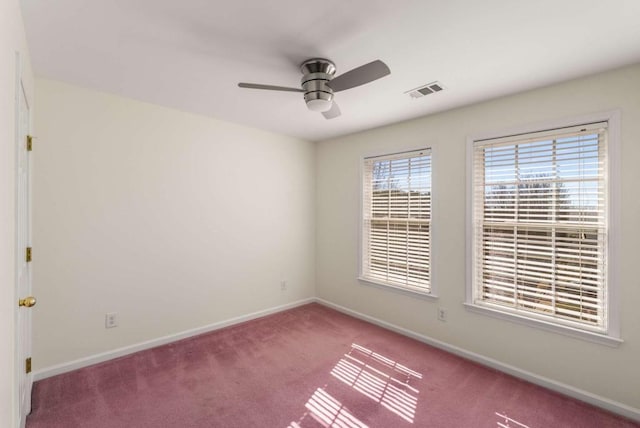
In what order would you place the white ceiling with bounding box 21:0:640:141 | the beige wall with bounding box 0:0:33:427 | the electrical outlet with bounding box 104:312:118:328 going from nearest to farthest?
the beige wall with bounding box 0:0:33:427
the white ceiling with bounding box 21:0:640:141
the electrical outlet with bounding box 104:312:118:328

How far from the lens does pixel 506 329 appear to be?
8.55ft

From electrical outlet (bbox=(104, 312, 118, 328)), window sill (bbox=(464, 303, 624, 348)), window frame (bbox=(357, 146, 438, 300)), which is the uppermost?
window frame (bbox=(357, 146, 438, 300))

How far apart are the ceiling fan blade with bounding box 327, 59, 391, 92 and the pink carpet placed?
7.38ft

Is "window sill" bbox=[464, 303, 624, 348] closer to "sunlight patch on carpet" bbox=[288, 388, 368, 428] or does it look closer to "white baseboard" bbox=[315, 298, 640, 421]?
"white baseboard" bbox=[315, 298, 640, 421]

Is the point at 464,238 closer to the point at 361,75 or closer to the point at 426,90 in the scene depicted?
the point at 426,90

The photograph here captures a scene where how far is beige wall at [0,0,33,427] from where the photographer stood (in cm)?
121

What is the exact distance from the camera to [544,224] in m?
2.44

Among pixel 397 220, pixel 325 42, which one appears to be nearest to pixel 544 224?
pixel 397 220

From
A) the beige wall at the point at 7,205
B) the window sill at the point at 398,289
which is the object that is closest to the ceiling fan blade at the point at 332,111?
the beige wall at the point at 7,205

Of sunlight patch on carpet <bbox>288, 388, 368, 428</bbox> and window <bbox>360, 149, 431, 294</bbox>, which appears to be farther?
window <bbox>360, 149, 431, 294</bbox>

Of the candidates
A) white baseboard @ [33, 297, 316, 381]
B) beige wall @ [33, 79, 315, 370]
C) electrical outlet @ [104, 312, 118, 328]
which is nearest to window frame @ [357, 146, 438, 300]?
beige wall @ [33, 79, 315, 370]

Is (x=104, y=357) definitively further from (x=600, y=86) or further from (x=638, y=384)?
(x=600, y=86)

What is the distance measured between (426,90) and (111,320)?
3513mm

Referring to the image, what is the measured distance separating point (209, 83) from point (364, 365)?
2.82m
